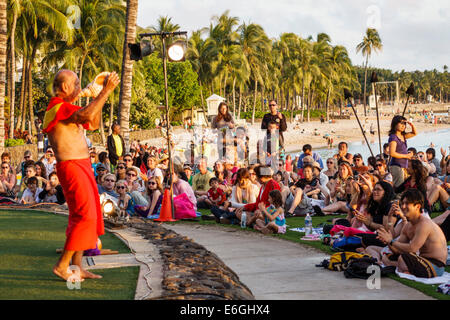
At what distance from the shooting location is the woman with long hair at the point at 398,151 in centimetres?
1135

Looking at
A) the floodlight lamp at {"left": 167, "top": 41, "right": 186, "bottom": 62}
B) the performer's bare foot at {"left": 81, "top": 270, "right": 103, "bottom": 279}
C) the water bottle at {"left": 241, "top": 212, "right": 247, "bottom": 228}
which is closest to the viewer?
the performer's bare foot at {"left": 81, "top": 270, "right": 103, "bottom": 279}

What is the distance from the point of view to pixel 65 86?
5.29 metres

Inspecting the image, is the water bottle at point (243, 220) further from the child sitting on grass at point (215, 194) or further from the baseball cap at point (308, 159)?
the baseball cap at point (308, 159)

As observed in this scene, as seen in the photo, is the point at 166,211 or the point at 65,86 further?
the point at 166,211

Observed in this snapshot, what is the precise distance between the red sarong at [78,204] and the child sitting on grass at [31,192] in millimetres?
8035

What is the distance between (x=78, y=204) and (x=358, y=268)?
335 centimetres

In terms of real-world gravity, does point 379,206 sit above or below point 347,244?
above

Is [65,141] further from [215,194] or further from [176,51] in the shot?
[215,194]

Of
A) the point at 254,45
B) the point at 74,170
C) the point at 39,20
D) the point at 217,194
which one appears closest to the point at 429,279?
the point at 74,170

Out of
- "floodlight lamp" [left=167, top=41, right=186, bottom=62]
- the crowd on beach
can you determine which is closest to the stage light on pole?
"floodlight lamp" [left=167, top=41, right=186, bottom=62]

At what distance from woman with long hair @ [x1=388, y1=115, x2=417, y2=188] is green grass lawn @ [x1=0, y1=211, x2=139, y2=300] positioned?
6076 mm

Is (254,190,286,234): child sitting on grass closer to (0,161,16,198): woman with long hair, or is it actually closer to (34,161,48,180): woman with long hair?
(34,161,48,180): woman with long hair

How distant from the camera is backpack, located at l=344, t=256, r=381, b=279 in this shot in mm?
6598
